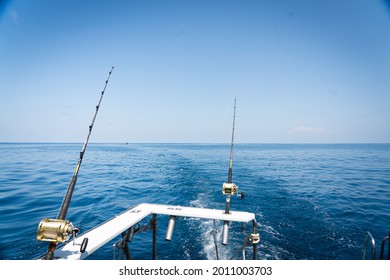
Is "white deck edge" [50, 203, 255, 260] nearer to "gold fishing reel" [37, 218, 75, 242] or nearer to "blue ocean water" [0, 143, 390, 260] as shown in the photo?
"gold fishing reel" [37, 218, 75, 242]

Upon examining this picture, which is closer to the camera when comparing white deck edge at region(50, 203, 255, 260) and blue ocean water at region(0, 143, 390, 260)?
white deck edge at region(50, 203, 255, 260)

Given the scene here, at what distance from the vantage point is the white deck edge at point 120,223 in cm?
222

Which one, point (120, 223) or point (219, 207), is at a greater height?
point (120, 223)

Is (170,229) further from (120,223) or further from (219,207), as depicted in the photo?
(219,207)

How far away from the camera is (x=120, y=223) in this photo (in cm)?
290

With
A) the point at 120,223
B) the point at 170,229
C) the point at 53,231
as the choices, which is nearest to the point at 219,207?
the point at 170,229

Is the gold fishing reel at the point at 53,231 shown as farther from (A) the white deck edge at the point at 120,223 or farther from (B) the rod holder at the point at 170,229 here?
(B) the rod holder at the point at 170,229

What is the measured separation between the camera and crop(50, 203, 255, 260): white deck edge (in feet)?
7.30

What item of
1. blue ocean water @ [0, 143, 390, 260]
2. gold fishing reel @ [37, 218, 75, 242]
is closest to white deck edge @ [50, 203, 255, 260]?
gold fishing reel @ [37, 218, 75, 242]
